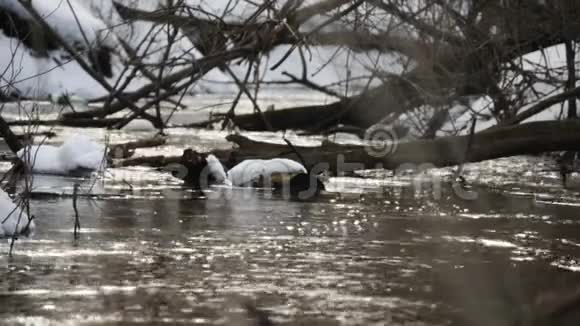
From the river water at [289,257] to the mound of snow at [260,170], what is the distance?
0.92 ft

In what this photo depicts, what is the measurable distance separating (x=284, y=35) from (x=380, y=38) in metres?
0.68

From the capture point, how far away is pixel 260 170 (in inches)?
288

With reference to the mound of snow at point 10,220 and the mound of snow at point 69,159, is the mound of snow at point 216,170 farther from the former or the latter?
the mound of snow at point 10,220

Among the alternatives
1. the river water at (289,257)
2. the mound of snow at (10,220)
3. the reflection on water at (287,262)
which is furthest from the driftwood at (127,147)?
the mound of snow at (10,220)

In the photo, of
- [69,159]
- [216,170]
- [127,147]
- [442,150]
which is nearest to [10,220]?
[69,159]

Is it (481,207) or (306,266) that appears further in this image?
(481,207)

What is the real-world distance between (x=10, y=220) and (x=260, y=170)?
9.07 ft

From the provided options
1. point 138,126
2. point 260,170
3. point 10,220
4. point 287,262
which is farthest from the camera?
point 138,126

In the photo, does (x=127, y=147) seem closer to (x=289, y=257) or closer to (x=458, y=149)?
(x=458, y=149)

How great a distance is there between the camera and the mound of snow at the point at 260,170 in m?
7.27

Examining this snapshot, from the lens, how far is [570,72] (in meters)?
8.30

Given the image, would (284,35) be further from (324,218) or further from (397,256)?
(397,256)

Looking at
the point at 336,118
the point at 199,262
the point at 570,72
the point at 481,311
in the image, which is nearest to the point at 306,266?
the point at 199,262

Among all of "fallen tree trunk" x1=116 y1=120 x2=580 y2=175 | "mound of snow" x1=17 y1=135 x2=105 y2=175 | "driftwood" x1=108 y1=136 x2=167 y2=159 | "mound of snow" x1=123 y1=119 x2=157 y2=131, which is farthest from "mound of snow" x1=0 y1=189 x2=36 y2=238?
"mound of snow" x1=123 y1=119 x2=157 y2=131
